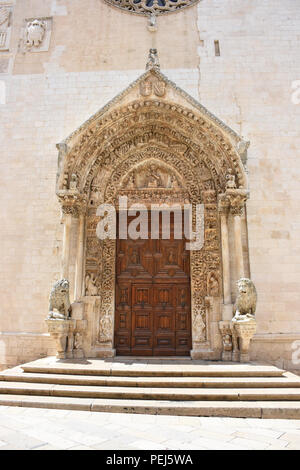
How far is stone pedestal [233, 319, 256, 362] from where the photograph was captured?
6548 millimetres

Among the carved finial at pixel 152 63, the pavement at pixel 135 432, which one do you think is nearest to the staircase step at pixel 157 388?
the pavement at pixel 135 432

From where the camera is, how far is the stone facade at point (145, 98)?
25.4 ft

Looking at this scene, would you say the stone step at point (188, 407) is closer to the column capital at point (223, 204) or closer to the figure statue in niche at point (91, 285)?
the figure statue in niche at point (91, 285)

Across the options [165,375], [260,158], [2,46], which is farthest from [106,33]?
[165,375]

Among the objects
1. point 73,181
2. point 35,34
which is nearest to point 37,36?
point 35,34

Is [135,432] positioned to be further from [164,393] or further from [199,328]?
[199,328]

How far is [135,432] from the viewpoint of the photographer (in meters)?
3.88

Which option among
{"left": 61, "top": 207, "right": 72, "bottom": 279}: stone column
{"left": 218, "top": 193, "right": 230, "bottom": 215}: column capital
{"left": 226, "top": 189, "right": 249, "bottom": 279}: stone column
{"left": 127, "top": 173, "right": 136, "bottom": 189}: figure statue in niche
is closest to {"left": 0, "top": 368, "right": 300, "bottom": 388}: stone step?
{"left": 226, "top": 189, "right": 249, "bottom": 279}: stone column

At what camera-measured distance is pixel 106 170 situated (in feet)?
27.6

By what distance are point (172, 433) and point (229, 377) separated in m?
2.22

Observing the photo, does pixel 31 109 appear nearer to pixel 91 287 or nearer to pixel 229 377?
pixel 91 287

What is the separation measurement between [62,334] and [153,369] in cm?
213

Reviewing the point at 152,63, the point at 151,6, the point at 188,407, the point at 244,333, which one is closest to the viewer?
the point at 188,407

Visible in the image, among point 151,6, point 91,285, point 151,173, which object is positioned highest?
point 151,6
